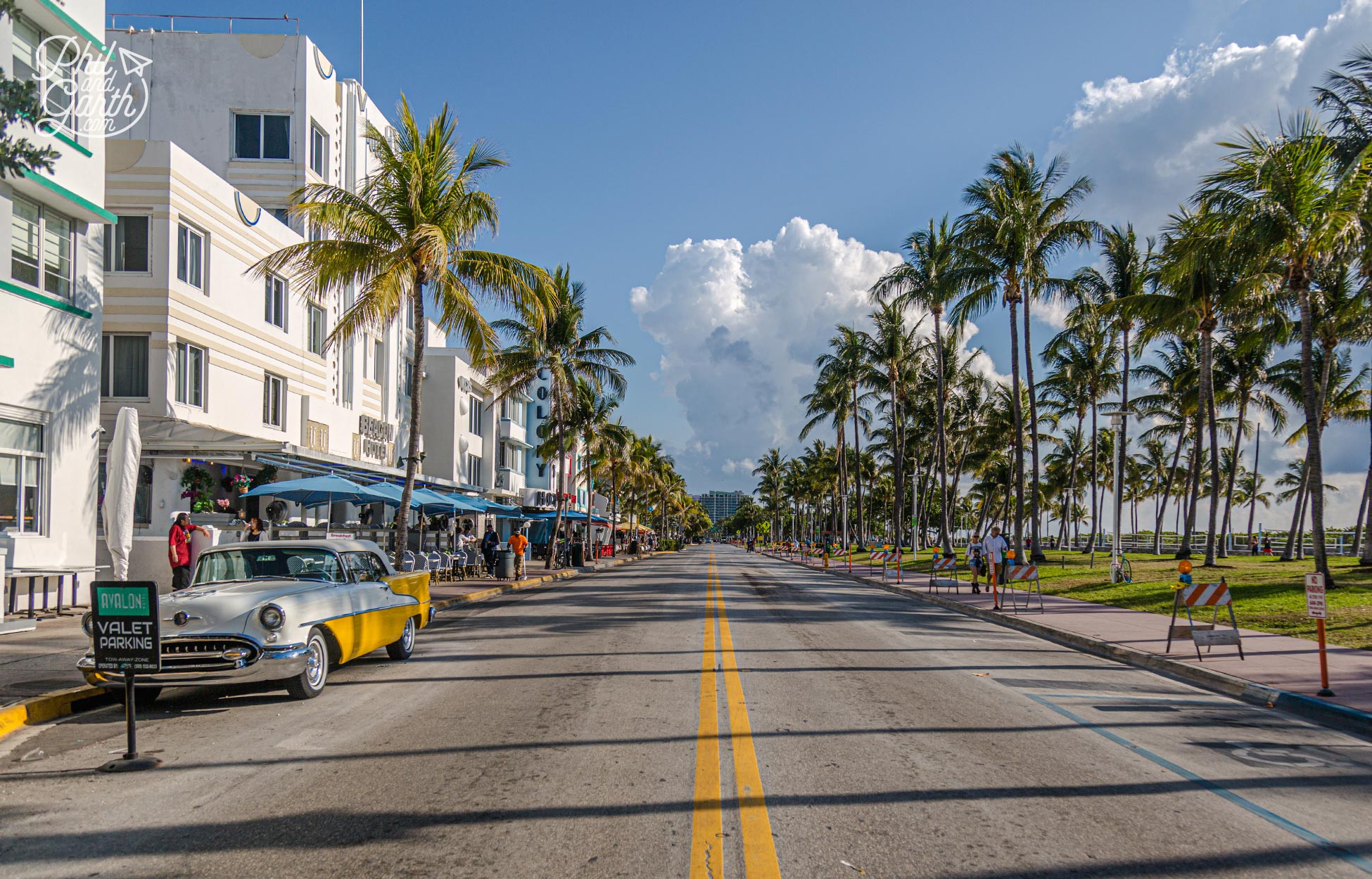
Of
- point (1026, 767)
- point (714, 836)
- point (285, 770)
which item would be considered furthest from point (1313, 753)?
point (285, 770)

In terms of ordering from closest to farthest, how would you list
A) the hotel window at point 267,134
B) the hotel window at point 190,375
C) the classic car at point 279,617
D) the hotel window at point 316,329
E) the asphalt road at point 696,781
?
the asphalt road at point 696,781, the classic car at point 279,617, the hotel window at point 190,375, the hotel window at point 316,329, the hotel window at point 267,134

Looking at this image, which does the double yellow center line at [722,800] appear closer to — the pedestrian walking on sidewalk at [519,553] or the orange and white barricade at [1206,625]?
the orange and white barricade at [1206,625]

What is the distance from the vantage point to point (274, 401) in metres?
29.0

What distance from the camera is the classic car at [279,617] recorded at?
26.2 feet

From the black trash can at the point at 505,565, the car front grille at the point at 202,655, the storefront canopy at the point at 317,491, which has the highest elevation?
the storefront canopy at the point at 317,491

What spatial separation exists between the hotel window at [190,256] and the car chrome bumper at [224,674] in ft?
61.2

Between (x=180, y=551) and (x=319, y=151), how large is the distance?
2335cm

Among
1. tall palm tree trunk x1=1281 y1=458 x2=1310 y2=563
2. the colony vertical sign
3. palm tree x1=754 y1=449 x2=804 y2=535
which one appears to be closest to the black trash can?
the colony vertical sign

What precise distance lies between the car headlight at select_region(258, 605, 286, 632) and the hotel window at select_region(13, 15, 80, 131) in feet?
38.7

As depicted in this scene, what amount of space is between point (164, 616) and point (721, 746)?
199 inches

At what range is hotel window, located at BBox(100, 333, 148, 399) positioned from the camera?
23141 mm

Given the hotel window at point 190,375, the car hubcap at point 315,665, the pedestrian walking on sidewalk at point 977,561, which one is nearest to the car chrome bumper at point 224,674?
the car hubcap at point 315,665

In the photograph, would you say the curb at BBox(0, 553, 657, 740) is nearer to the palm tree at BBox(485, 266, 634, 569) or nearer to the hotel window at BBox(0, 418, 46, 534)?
the hotel window at BBox(0, 418, 46, 534)

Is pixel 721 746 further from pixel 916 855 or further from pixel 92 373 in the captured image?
pixel 92 373
